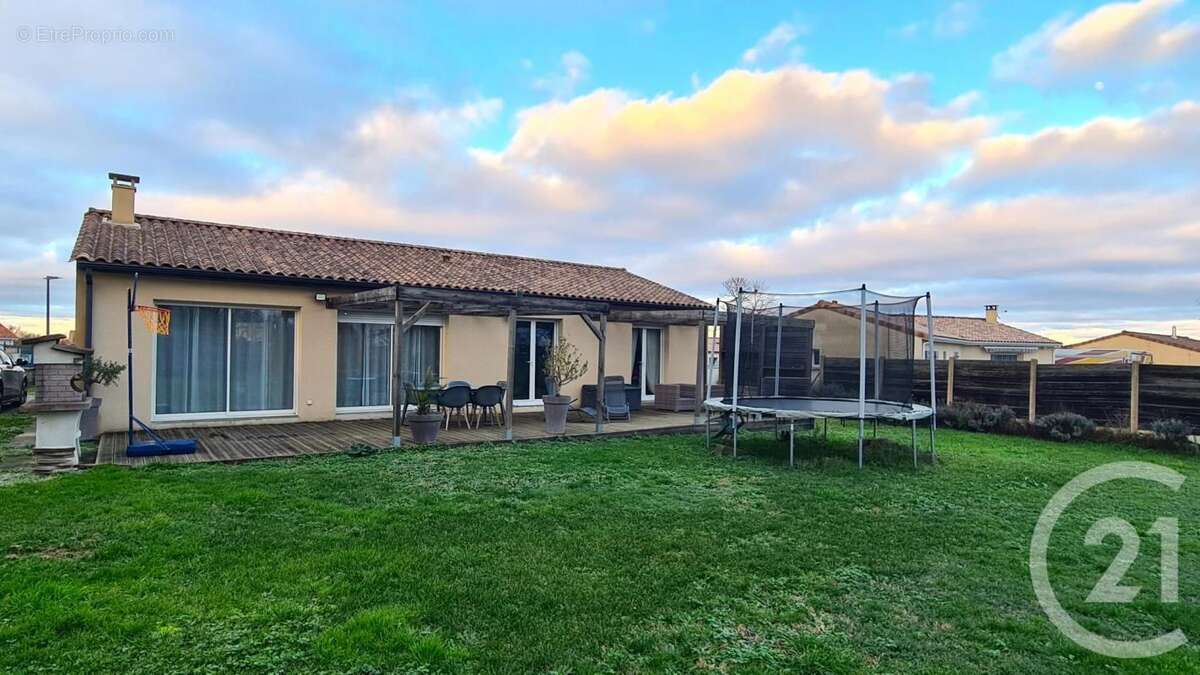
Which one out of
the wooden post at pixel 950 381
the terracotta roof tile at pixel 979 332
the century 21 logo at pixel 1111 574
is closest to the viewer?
the century 21 logo at pixel 1111 574

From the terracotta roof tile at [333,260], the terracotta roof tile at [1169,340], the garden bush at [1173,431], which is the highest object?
the terracotta roof tile at [333,260]

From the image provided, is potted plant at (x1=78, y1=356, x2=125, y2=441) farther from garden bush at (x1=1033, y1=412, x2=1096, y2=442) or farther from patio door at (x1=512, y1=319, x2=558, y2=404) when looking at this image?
garden bush at (x1=1033, y1=412, x2=1096, y2=442)

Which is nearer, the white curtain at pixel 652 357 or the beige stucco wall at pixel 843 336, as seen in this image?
the beige stucco wall at pixel 843 336

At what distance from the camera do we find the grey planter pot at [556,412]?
9.91 meters

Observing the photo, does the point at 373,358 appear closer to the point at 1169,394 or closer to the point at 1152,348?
the point at 1169,394

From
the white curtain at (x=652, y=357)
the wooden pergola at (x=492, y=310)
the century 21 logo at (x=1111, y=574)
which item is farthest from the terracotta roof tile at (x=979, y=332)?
the century 21 logo at (x=1111, y=574)

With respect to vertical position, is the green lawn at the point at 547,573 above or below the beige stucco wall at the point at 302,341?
below

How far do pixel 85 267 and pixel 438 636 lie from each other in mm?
9146

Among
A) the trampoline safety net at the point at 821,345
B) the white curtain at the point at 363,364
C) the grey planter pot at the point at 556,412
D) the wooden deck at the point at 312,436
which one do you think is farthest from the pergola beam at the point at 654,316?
the white curtain at the point at 363,364

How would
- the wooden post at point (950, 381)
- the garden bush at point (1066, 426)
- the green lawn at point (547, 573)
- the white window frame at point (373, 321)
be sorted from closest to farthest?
the green lawn at point (547, 573) < the garden bush at point (1066, 426) < the white window frame at point (373, 321) < the wooden post at point (950, 381)

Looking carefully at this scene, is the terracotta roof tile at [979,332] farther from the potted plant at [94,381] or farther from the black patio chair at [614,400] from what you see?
the potted plant at [94,381]

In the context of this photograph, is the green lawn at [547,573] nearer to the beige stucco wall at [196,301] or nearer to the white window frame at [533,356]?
the beige stucco wall at [196,301]

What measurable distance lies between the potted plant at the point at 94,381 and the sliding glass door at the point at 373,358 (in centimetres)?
327

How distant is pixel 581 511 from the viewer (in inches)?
210
